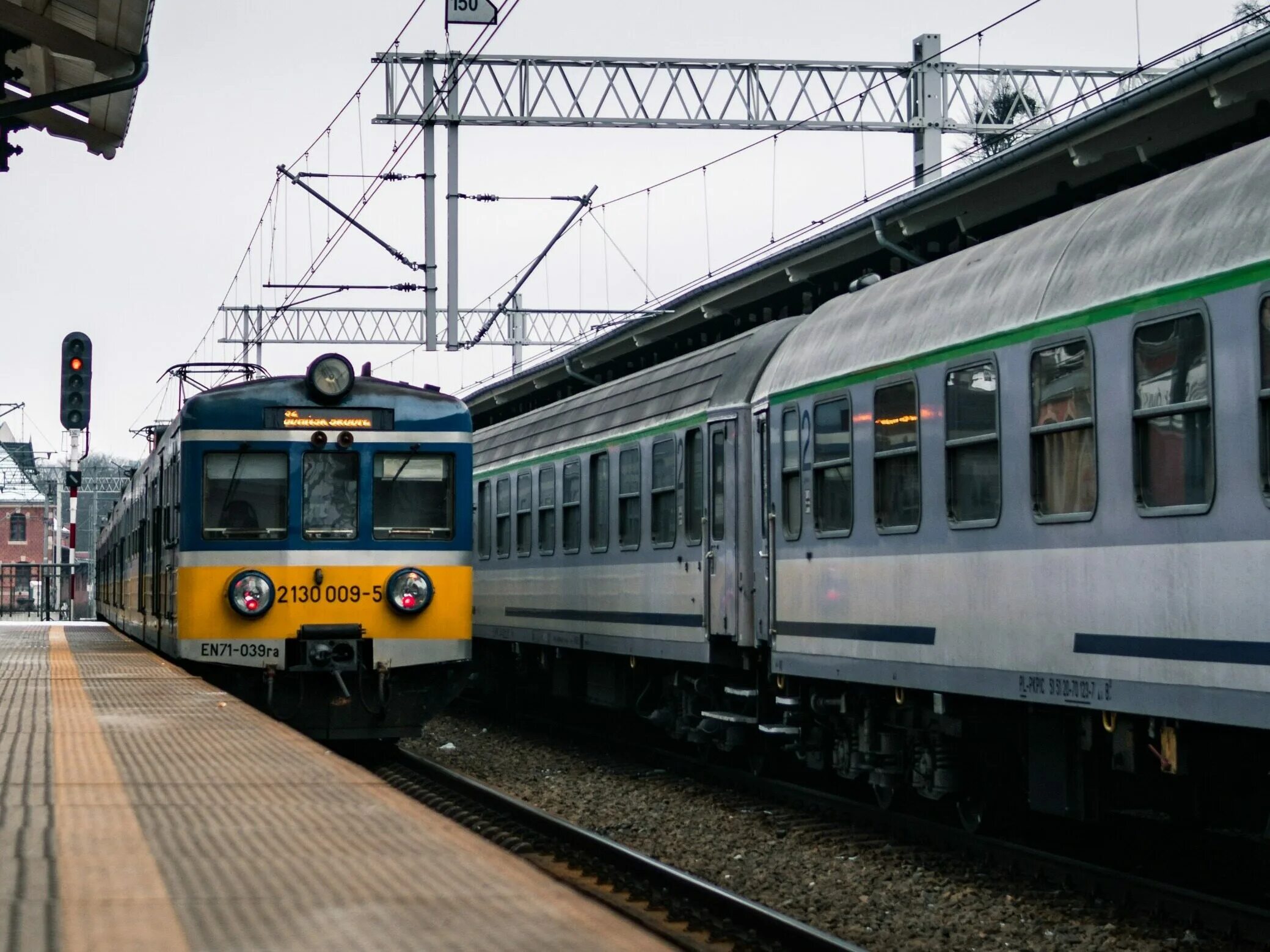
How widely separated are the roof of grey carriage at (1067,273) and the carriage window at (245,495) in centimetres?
435

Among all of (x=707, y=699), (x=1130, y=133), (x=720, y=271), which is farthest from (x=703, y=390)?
(x=720, y=271)

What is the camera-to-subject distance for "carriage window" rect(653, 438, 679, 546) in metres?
14.5

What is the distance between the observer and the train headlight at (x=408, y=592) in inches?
543

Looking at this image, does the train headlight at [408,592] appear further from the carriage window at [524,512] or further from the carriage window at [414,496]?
the carriage window at [524,512]

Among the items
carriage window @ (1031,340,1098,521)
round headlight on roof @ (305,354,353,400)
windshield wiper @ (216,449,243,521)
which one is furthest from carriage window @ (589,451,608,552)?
carriage window @ (1031,340,1098,521)

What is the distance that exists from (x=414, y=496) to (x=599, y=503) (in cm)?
307

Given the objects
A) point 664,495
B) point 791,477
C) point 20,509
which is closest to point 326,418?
point 664,495

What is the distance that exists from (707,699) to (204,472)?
14.8 feet

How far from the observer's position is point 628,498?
623 inches

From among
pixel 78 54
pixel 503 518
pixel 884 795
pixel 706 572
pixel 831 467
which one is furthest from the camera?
pixel 503 518

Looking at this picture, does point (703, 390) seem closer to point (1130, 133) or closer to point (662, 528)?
point (662, 528)

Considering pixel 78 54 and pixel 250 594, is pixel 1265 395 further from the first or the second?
pixel 250 594

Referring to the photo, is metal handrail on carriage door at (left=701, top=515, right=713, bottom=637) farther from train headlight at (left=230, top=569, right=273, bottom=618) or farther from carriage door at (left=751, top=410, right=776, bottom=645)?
train headlight at (left=230, top=569, right=273, bottom=618)

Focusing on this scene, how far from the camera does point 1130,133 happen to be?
12.3m
